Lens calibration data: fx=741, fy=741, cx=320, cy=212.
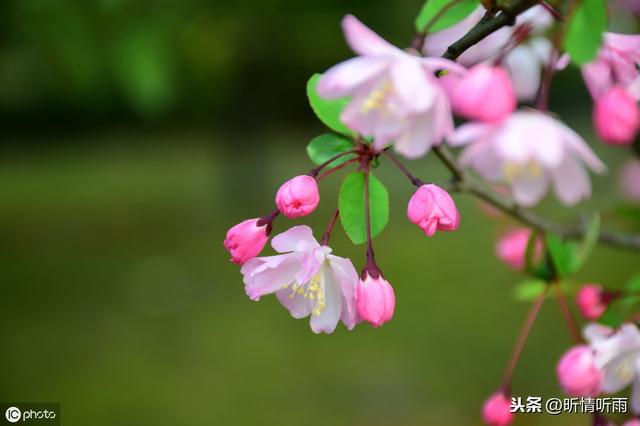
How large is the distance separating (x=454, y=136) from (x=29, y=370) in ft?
8.54

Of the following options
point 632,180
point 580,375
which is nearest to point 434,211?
point 580,375

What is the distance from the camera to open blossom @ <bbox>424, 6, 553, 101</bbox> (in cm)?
64

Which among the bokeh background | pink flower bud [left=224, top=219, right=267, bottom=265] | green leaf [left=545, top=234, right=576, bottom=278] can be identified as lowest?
pink flower bud [left=224, top=219, right=267, bottom=265]

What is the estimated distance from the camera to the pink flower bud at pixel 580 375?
1.76 feet

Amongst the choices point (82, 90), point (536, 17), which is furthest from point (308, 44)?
point (536, 17)

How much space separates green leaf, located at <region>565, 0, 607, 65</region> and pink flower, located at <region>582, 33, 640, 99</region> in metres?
0.08

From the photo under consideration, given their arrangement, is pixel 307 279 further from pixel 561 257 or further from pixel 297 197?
pixel 561 257

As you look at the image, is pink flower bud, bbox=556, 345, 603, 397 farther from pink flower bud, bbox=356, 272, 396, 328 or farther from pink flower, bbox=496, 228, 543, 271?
pink flower, bbox=496, 228, 543, 271

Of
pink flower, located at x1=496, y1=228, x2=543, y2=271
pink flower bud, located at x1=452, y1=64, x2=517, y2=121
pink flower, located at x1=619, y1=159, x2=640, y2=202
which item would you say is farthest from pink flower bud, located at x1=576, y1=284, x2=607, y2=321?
pink flower, located at x1=619, y1=159, x2=640, y2=202

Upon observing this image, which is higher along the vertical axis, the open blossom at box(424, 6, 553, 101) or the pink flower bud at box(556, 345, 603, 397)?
the open blossom at box(424, 6, 553, 101)

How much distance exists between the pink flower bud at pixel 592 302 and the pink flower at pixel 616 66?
0.29m

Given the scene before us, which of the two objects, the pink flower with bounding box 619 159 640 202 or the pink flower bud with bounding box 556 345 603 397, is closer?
the pink flower bud with bounding box 556 345 603 397

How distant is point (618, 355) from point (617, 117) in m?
0.27

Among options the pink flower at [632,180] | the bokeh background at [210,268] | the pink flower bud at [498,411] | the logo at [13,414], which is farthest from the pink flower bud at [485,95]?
the pink flower at [632,180]
